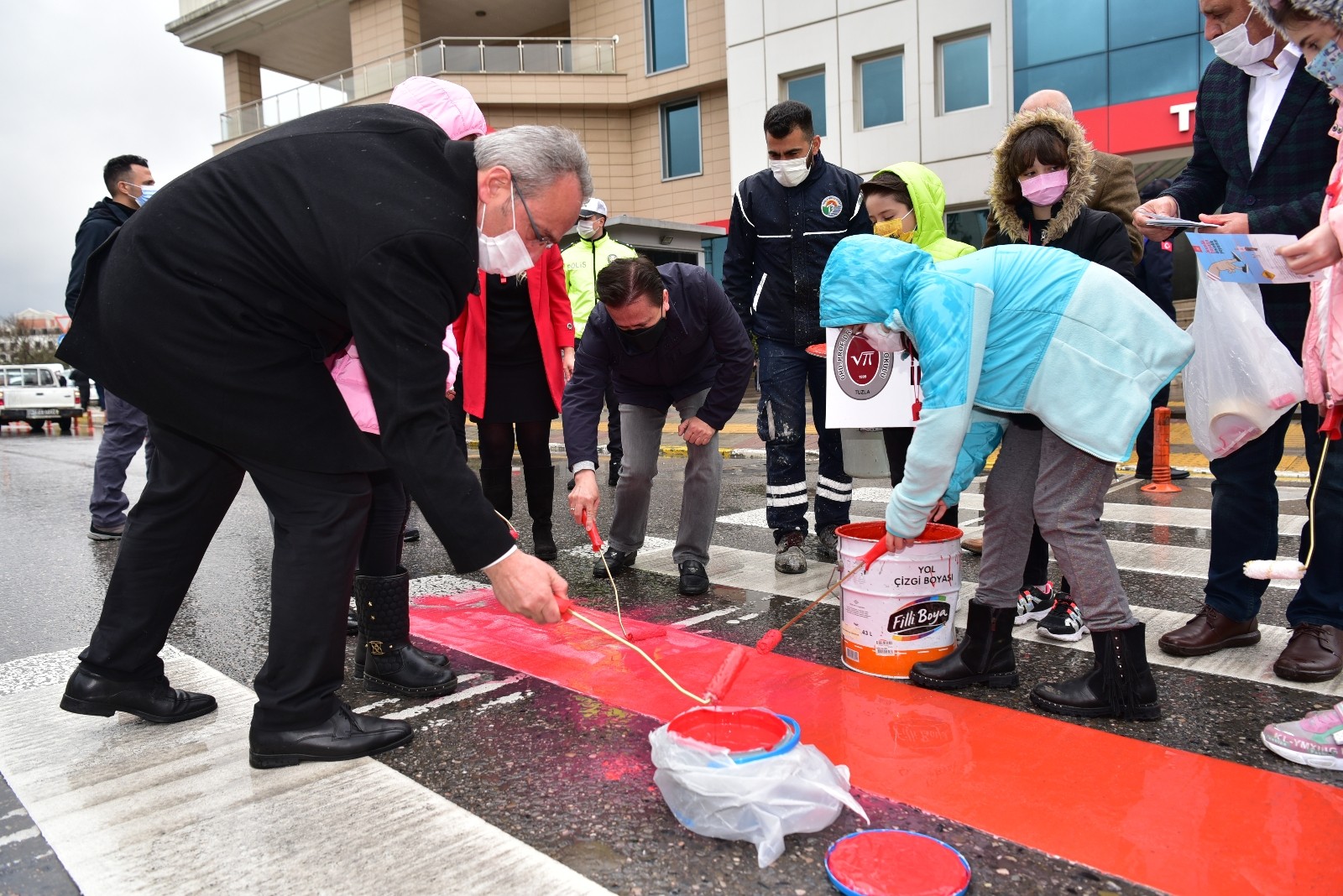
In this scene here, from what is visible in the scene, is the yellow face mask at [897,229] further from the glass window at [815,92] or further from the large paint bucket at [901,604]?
the glass window at [815,92]

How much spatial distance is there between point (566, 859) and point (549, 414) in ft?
10.7

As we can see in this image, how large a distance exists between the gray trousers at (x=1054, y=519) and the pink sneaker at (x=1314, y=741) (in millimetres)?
465

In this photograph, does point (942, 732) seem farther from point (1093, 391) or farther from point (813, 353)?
point (813, 353)

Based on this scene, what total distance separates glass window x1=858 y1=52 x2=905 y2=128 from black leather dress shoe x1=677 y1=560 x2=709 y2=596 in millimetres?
15871

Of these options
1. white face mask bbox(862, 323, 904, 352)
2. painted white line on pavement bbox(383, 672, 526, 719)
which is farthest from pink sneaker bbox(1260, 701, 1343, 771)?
painted white line on pavement bbox(383, 672, 526, 719)

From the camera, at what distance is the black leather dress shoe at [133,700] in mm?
2699

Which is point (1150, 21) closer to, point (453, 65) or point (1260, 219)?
point (453, 65)

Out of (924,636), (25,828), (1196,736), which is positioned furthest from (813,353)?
(25,828)

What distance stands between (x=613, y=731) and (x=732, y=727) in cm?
46

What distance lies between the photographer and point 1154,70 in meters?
15.5

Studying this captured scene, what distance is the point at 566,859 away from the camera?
79.0 inches

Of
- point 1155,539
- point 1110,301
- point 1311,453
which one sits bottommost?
point 1155,539

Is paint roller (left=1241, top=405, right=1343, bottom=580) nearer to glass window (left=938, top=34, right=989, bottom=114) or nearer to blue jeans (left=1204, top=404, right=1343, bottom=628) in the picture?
blue jeans (left=1204, top=404, right=1343, bottom=628)

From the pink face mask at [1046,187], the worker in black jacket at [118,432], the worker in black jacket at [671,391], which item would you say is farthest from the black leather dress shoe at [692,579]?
the worker in black jacket at [118,432]
